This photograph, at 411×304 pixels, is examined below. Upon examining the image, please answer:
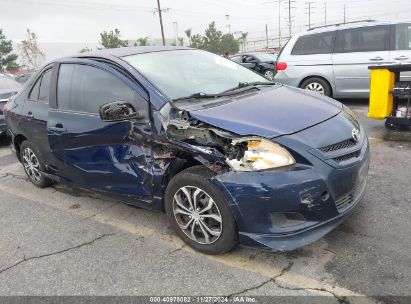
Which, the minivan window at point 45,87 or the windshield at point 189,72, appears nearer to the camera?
the windshield at point 189,72

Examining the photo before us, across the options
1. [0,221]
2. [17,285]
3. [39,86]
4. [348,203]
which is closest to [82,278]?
[17,285]

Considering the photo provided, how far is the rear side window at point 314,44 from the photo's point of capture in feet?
28.1

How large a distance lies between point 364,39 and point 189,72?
555 cm

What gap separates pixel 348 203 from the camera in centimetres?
310

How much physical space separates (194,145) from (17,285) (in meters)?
1.72

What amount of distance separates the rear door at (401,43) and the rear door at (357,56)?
11 cm

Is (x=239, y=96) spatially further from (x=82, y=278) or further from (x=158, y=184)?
(x=82, y=278)

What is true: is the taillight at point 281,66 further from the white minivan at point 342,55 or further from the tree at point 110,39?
the tree at point 110,39

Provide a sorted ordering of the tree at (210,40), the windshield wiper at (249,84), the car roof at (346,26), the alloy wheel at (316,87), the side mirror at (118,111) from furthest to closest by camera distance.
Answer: the tree at (210,40) < the alloy wheel at (316,87) < the car roof at (346,26) < the windshield wiper at (249,84) < the side mirror at (118,111)

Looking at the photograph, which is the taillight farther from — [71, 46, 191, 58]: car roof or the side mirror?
the side mirror

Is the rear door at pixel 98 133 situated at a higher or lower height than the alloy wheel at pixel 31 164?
higher

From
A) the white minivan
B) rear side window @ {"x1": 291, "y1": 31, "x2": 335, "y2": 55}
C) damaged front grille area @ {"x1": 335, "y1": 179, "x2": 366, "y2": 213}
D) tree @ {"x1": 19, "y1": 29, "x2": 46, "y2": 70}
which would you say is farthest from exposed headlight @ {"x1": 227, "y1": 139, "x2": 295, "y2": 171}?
tree @ {"x1": 19, "y1": 29, "x2": 46, "y2": 70}

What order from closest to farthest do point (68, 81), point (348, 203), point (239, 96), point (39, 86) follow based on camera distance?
1. point (348, 203)
2. point (239, 96)
3. point (68, 81)
4. point (39, 86)

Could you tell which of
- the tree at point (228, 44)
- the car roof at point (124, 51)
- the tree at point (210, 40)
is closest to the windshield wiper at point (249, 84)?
the car roof at point (124, 51)
